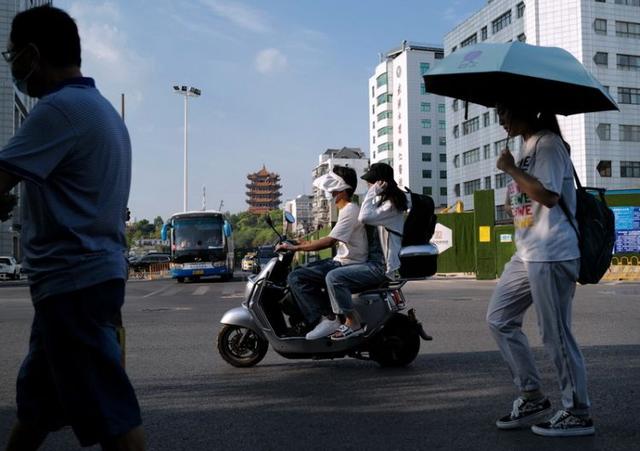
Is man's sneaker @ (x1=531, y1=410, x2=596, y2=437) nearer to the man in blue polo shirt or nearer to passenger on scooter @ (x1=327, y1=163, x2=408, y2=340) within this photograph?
passenger on scooter @ (x1=327, y1=163, x2=408, y2=340)

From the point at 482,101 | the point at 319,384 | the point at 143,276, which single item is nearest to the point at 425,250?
the point at 319,384

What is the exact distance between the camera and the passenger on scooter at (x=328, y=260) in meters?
5.82

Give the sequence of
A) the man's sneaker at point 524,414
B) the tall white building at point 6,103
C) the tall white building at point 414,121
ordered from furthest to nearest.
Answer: the tall white building at point 414,121 → the tall white building at point 6,103 → the man's sneaker at point 524,414

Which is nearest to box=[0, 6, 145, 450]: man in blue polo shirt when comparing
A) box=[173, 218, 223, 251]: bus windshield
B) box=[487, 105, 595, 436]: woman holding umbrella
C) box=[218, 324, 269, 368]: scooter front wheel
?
box=[487, 105, 595, 436]: woman holding umbrella

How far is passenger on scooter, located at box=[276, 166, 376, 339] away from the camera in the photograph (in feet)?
19.1

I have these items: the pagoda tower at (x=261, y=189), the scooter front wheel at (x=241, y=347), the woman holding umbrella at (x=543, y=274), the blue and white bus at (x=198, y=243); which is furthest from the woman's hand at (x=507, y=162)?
the pagoda tower at (x=261, y=189)

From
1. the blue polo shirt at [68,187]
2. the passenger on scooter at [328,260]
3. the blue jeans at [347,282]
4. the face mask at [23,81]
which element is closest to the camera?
the blue polo shirt at [68,187]

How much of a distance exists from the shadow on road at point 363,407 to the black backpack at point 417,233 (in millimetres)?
886

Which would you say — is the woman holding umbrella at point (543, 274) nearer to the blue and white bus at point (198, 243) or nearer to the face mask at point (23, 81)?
the face mask at point (23, 81)

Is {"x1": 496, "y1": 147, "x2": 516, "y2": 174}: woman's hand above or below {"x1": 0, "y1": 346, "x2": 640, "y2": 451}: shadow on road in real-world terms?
above

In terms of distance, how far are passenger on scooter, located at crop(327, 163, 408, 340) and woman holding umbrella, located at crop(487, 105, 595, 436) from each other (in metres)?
1.77

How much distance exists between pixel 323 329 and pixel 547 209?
100 inches

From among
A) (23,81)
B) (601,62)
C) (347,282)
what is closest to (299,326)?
(347,282)

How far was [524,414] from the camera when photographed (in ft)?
13.0
